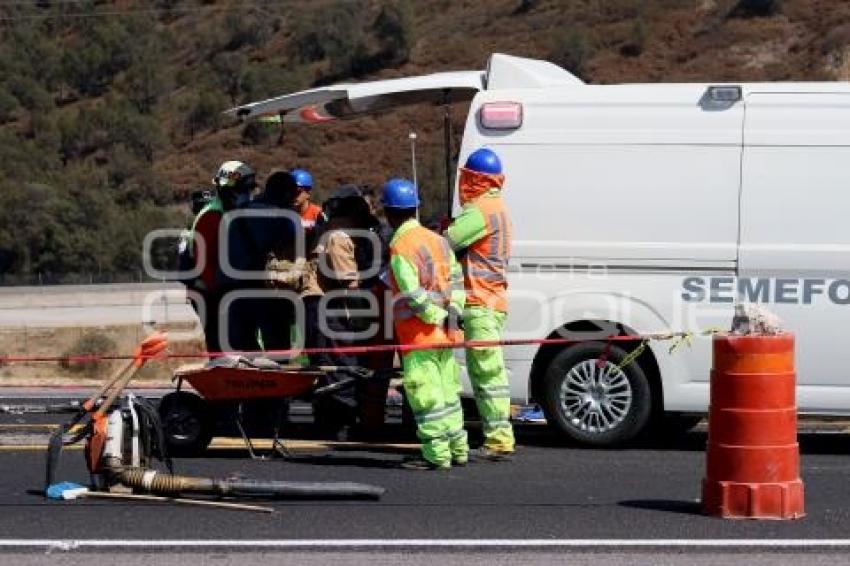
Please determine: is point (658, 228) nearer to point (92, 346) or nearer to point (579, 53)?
point (92, 346)

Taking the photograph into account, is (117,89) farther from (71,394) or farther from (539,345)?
(539,345)

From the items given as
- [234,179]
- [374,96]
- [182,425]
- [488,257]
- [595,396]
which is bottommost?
[182,425]

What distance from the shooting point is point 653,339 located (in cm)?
973

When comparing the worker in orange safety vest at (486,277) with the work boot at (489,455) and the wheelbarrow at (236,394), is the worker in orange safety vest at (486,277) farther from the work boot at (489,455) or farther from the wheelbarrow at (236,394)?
the wheelbarrow at (236,394)

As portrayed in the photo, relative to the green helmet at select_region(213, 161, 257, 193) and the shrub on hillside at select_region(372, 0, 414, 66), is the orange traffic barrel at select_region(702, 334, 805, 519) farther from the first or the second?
the shrub on hillside at select_region(372, 0, 414, 66)

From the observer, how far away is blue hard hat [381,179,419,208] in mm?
9141

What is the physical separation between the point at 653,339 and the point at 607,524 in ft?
7.81

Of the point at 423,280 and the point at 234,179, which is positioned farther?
the point at 234,179

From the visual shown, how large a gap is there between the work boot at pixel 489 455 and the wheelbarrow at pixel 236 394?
0.87 meters

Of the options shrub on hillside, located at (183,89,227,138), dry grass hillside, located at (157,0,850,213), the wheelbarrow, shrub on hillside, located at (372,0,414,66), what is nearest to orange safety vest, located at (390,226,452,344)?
the wheelbarrow

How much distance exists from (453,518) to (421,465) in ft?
5.43

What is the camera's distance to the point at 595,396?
33.3 ft

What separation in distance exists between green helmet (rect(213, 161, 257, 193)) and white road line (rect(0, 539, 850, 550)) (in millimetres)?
4038

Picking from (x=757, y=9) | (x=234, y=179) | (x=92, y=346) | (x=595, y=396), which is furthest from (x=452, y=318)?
(x=757, y=9)
